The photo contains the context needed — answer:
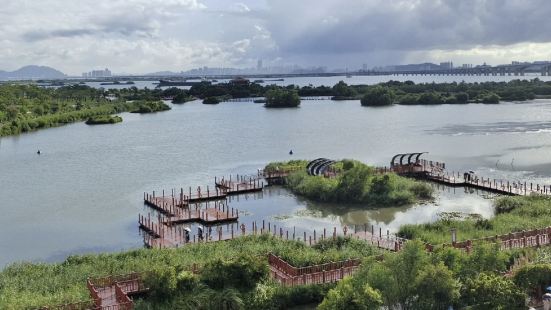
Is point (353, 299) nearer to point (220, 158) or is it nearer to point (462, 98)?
point (220, 158)

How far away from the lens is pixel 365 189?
38938mm

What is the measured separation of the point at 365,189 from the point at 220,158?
23.6 m

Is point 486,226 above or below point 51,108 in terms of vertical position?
below

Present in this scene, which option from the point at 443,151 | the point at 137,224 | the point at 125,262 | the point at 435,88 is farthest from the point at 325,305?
the point at 435,88

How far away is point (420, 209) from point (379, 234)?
6865mm

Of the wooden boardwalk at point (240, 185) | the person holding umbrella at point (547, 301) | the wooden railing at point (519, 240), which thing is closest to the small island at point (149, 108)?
the wooden boardwalk at point (240, 185)

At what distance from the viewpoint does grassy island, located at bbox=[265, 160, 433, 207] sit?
126 feet

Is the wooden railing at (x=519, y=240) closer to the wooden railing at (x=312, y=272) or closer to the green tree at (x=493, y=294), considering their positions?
the wooden railing at (x=312, y=272)

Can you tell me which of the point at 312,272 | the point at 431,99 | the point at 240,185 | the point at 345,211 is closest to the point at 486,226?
the point at 345,211

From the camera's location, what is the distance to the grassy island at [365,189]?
38.4 metres

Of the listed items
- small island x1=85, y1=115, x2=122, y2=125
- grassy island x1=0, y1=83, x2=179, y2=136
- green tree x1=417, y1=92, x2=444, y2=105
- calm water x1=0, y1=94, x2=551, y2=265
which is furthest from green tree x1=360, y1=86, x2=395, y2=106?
small island x1=85, y1=115, x2=122, y2=125

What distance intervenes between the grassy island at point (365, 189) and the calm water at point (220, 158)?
99cm

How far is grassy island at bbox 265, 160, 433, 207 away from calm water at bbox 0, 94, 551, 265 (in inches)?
38.9

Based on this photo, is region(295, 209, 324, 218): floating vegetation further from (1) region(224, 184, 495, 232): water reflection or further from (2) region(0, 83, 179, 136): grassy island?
(2) region(0, 83, 179, 136): grassy island
